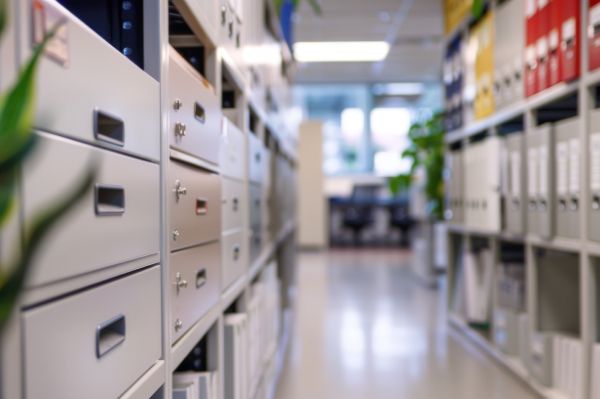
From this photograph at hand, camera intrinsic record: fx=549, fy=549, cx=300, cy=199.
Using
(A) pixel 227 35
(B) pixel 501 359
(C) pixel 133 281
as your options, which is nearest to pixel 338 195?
(B) pixel 501 359

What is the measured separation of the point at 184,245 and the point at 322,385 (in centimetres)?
160

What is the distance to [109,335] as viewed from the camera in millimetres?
699

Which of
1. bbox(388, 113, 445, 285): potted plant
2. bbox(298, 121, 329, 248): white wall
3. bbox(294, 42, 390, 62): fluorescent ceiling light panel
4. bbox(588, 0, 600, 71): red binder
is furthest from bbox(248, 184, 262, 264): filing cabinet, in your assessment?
bbox(298, 121, 329, 248): white wall

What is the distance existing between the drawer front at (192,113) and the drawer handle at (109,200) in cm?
26

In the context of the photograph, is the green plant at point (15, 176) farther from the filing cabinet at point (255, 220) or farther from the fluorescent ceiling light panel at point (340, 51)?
the fluorescent ceiling light panel at point (340, 51)

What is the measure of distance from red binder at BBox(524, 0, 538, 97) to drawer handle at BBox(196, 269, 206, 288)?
174cm

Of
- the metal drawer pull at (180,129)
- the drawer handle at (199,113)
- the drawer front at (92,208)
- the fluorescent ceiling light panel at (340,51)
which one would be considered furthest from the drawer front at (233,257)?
the fluorescent ceiling light panel at (340,51)

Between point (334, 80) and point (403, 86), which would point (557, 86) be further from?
point (403, 86)

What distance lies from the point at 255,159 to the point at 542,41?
1.25m

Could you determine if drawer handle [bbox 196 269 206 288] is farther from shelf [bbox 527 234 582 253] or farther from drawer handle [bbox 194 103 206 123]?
shelf [bbox 527 234 582 253]

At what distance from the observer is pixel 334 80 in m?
9.31

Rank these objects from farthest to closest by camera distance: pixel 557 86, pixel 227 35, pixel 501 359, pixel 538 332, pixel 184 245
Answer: pixel 501 359, pixel 538 332, pixel 557 86, pixel 227 35, pixel 184 245

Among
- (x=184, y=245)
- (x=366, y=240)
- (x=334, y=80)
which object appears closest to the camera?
(x=184, y=245)

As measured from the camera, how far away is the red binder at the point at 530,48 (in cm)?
229
